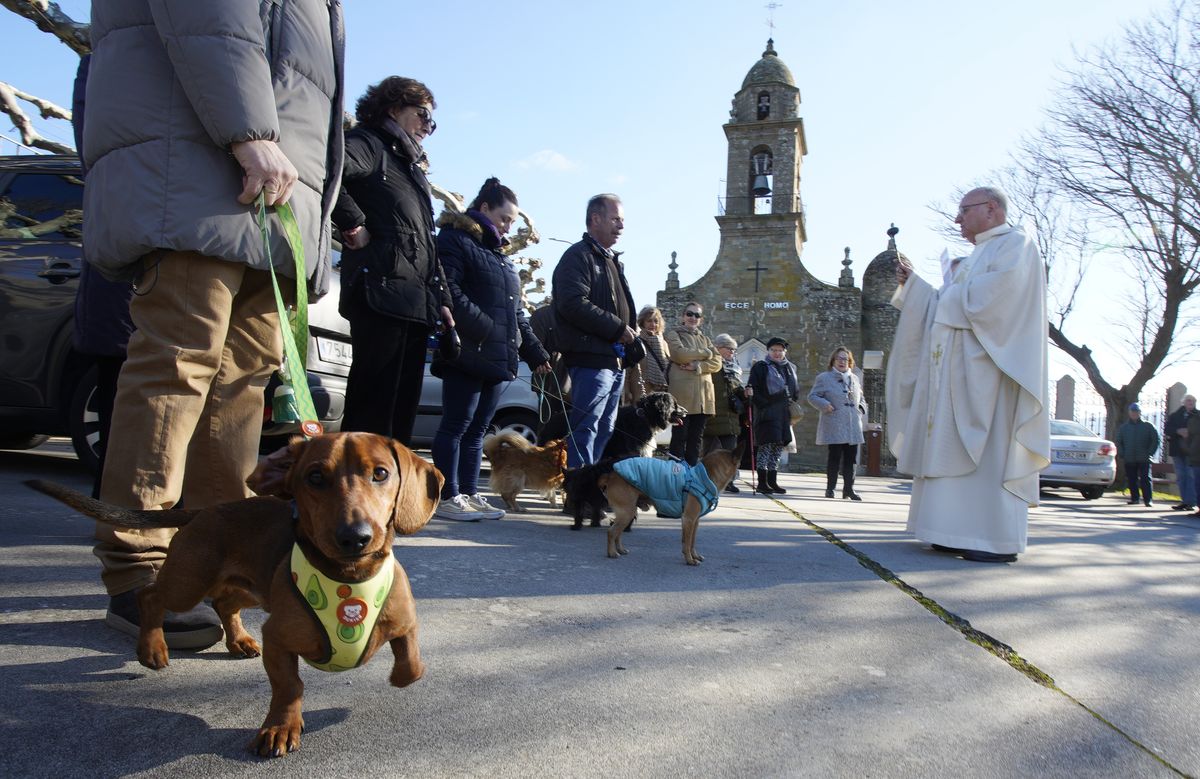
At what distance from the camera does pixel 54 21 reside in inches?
374

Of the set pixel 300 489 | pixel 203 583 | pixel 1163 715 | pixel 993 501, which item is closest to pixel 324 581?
pixel 300 489

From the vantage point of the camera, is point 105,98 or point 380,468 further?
→ point 105,98

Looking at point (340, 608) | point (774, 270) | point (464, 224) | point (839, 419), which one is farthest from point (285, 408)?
point (774, 270)

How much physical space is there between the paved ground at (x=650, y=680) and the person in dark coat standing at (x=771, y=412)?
5553 millimetres

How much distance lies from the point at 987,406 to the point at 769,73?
111 ft

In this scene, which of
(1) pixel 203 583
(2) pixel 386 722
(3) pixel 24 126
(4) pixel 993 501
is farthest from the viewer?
(3) pixel 24 126

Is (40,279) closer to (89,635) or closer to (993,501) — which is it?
(89,635)

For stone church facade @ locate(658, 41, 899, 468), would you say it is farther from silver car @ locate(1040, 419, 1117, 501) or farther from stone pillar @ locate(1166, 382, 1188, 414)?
silver car @ locate(1040, 419, 1117, 501)

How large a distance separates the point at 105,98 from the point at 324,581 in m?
1.57

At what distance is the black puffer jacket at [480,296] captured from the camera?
4.71 meters

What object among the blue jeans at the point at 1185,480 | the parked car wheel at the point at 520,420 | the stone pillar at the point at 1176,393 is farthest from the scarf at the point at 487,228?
the stone pillar at the point at 1176,393

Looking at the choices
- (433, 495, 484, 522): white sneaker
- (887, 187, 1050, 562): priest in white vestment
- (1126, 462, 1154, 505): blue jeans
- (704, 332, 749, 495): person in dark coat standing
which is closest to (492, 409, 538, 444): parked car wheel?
(704, 332, 749, 495): person in dark coat standing

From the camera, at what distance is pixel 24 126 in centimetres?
973

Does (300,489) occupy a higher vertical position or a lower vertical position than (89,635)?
higher
